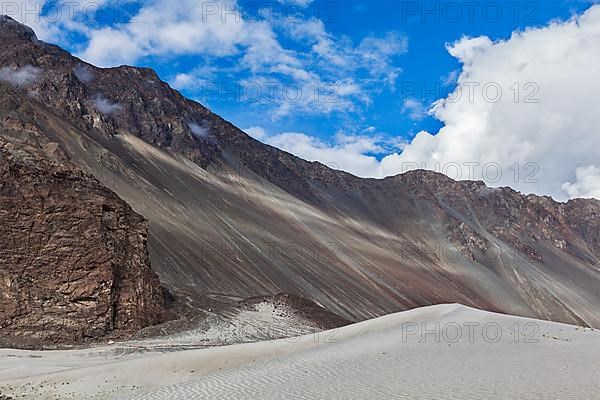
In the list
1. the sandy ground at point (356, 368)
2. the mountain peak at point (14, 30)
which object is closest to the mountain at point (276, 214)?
the mountain peak at point (14, 30)

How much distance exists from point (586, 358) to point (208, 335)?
18.5 metres

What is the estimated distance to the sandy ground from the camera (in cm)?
1091

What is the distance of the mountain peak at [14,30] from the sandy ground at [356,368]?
96.1 metres

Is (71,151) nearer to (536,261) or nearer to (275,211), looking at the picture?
(275,211)

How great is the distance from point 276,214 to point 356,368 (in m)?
78.6

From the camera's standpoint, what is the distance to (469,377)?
37.9ft

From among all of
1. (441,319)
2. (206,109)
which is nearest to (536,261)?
(206,109)

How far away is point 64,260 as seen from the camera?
85.3ft

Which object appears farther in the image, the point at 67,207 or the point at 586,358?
the point at 67,207

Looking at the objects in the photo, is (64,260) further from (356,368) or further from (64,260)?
(356,368)

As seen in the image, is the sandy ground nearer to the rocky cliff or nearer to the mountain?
the rocky cliff

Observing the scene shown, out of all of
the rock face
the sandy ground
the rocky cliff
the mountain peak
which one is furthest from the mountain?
the sandy ground

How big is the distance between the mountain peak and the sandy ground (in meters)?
96.1

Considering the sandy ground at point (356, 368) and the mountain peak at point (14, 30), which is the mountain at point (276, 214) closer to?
the mountain peak at point (14, 30)
